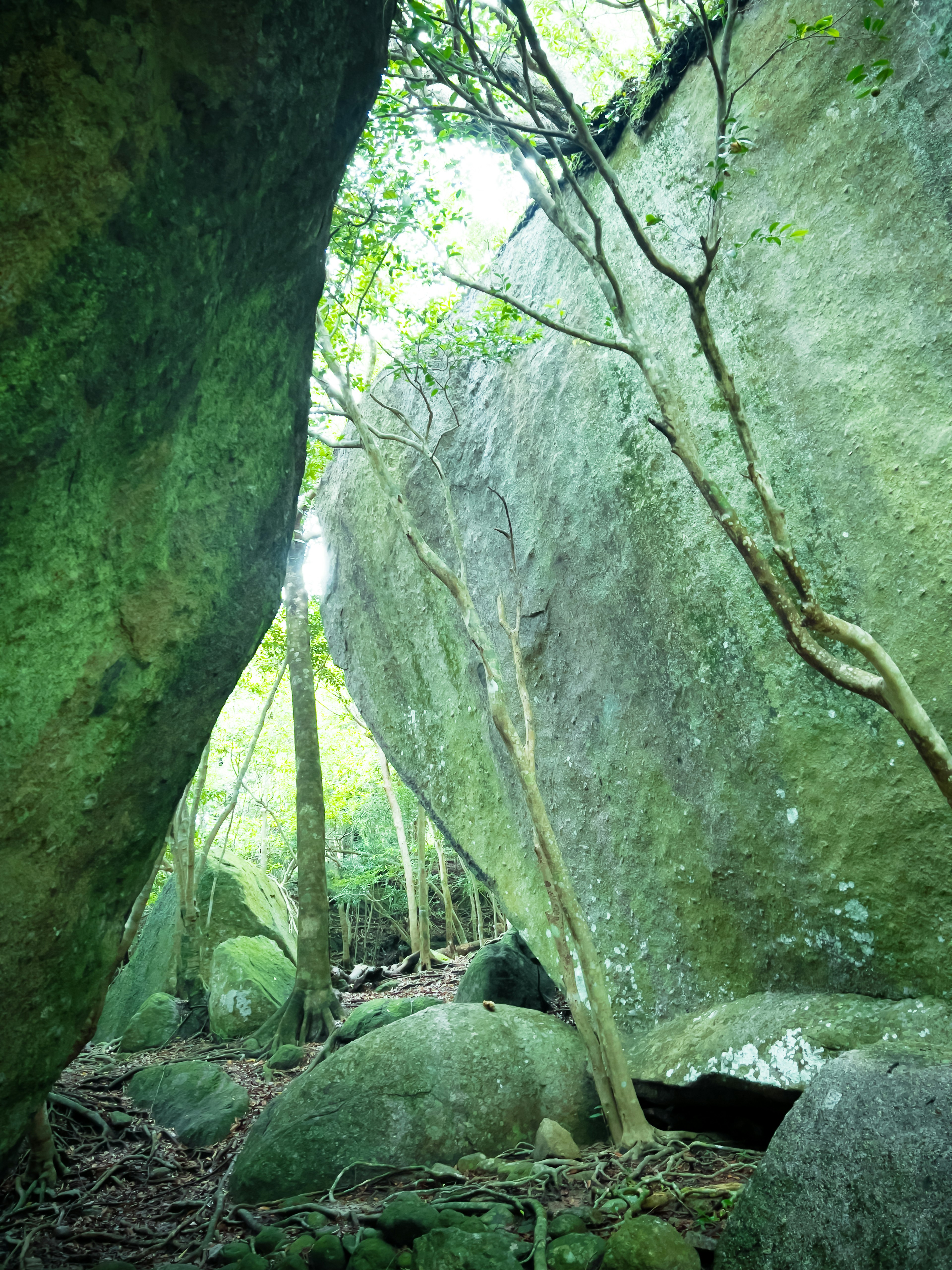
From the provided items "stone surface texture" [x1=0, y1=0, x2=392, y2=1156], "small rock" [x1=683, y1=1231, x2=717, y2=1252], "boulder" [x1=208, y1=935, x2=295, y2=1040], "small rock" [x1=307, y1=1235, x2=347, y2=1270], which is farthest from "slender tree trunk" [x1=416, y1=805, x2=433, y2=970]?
"stone surface texture" [x1=0, y1=0, x2=392, y2=1156]

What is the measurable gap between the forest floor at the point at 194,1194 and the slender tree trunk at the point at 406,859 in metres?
9.17

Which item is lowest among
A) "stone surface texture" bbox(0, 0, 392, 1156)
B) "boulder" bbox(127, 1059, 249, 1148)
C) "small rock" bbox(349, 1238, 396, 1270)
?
"boulder" bbox(127, 1059, 249, 1148)

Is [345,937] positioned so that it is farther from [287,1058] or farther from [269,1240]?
[269,1240]

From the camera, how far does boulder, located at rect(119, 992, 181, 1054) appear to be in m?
9.37

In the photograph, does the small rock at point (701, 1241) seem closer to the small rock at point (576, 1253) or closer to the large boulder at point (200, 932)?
the small rock at point (576, 1253)

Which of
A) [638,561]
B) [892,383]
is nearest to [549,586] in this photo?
[638,561]

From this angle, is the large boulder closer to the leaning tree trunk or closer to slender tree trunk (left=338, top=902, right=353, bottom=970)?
the leaning tree trunk

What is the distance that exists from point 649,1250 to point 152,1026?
8374 millimetres

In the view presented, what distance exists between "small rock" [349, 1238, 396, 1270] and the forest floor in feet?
1.64

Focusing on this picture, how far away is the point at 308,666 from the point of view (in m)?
10.2

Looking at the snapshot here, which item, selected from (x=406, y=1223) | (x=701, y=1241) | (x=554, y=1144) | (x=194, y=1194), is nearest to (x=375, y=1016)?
(x=194, y=1194)

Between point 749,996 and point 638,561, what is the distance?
3224 mm

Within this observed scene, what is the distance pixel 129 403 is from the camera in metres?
2.56

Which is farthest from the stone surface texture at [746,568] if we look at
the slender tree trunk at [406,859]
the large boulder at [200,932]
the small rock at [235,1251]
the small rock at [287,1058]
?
the slender tree trunk at [406,859]
